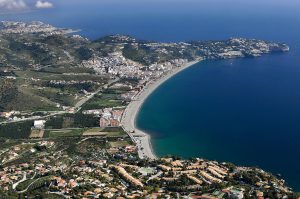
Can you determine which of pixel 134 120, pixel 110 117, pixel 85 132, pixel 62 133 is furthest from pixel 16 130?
pixel 134 120

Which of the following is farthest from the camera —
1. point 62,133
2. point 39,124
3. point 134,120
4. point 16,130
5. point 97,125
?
point 134,120

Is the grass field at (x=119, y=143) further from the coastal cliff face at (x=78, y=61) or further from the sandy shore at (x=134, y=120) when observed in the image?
the coastal cliff face at (x=78, y=61)

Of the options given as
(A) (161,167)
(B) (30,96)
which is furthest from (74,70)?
(A) (161,167)

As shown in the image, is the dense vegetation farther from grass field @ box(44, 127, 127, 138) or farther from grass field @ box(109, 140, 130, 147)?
grass field @ box(109, 140, 130, 147)

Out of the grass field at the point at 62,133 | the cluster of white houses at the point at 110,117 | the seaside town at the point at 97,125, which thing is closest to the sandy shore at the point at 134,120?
the seaside town at the point at 97,125

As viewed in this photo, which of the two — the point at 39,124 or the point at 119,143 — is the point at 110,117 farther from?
the point at 119,143

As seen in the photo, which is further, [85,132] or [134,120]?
[134,120]
